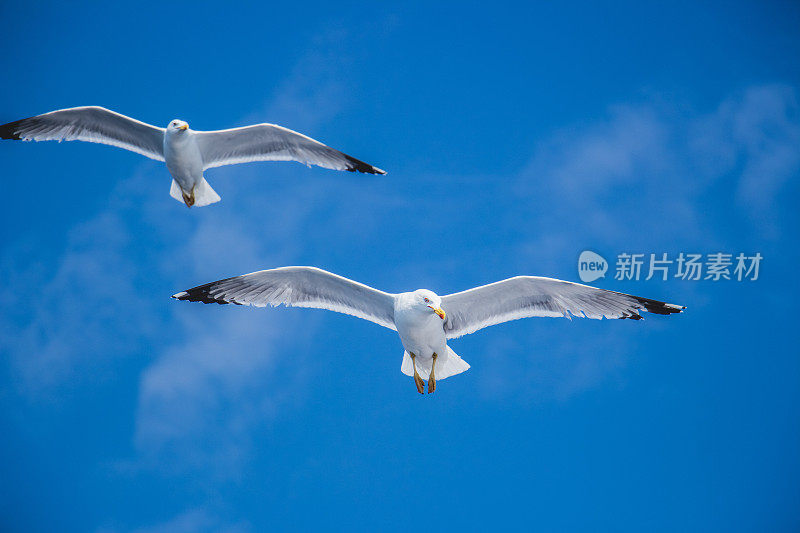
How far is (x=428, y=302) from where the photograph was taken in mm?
5395

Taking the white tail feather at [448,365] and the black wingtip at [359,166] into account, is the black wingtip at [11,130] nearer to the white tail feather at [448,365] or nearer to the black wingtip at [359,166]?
the black wingtip at [359,166]

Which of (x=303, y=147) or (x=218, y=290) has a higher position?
(x=303, y=147)

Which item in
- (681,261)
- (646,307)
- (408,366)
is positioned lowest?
(408,366)

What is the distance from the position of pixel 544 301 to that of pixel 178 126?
295 cm

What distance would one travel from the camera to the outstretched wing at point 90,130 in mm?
6707

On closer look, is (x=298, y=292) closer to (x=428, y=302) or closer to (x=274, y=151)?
(x=428, y=302)

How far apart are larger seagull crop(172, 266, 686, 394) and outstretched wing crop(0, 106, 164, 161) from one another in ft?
5.39

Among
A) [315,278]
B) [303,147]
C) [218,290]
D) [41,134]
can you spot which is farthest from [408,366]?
[41,134]

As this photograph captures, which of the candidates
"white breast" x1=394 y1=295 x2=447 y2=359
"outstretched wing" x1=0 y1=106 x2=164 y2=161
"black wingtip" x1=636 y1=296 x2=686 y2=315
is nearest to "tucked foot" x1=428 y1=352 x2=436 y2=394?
"white breast" x1=394 y1=295 x2=447 y2=359

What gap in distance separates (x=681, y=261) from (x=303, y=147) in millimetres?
3103

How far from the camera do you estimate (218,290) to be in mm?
5746

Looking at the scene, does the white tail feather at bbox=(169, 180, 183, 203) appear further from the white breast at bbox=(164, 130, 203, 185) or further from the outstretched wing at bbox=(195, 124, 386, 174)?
the outstretched wing at bbox=(195, 124, 386, 174)

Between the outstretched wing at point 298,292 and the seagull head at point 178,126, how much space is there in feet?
4.51

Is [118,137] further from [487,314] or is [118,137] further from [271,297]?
[487,314]
